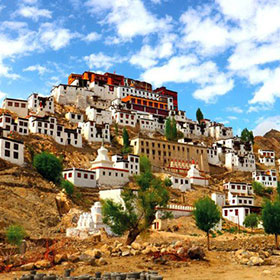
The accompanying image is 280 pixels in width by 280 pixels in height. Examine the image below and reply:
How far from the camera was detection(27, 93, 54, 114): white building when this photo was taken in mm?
87812

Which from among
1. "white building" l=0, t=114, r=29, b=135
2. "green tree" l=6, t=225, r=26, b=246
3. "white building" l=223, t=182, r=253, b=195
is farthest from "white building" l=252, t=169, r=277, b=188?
"green tree" l=6, t=225, r=26, b=246

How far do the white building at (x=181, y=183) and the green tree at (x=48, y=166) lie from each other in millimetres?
20367

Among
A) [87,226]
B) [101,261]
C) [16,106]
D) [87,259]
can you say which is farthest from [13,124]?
[101,261]

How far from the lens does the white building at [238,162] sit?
93.0 metres

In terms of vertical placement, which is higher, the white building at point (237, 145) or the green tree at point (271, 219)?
the white building at point (237, 145)

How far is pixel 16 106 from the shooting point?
274 feet

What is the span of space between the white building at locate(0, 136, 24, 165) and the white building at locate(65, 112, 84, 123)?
29398 mm

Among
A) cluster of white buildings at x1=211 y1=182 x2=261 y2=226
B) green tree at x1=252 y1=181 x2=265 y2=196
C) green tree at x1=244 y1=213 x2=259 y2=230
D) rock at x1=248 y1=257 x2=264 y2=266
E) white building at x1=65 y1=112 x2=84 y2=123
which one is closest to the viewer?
rock at x1=248 y1=257 x2=264 y2=266

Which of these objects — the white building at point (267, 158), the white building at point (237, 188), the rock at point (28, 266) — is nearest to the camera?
the rock at point (28, 266)

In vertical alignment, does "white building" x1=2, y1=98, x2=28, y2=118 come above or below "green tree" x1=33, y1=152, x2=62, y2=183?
above

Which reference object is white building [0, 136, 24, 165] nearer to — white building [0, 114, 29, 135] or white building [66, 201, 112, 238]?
white building [0, 114, 29, 135]

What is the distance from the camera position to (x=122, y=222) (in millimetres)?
36031

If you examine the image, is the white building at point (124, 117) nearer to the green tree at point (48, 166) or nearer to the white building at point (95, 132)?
the white building at point (95, 132)

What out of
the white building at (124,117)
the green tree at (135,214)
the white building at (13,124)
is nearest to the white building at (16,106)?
the white building at (13,124)
